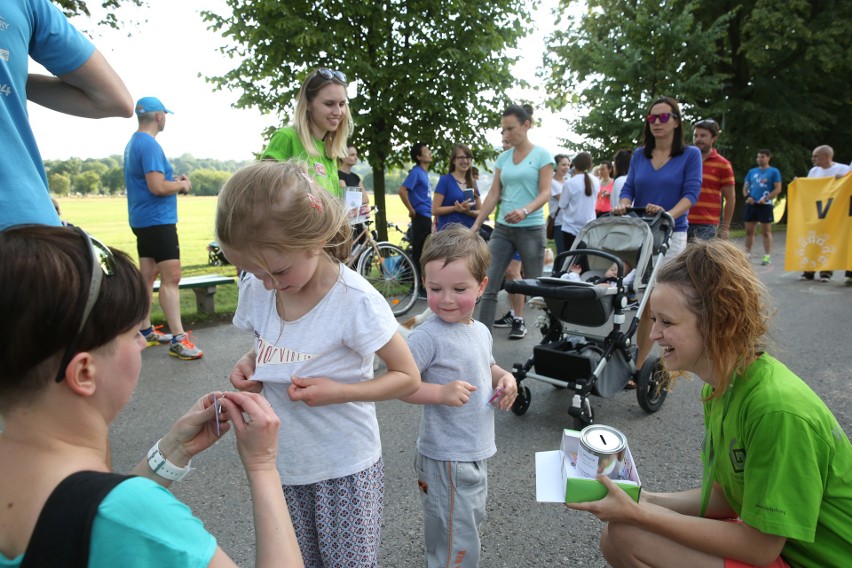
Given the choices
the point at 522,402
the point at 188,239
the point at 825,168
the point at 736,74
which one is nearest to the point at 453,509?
the point at 522,402

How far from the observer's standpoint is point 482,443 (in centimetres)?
202

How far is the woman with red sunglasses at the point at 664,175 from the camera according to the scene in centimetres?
440

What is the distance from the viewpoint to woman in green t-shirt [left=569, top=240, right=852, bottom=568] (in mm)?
1438

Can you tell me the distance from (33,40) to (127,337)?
1343 mm

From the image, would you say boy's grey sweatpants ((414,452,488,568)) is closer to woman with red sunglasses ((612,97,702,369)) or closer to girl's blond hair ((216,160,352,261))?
girl's blond hair ((216,160,352,261))

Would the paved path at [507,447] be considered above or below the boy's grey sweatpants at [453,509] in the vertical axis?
below

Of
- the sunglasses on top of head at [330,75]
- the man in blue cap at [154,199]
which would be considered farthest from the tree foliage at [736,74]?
the sunglasses on top of head at [330,75]

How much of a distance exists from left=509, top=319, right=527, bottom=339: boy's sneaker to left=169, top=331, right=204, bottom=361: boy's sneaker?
10.3 feet

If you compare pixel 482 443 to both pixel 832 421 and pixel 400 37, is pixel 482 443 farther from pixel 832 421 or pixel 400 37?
pixel 400 37

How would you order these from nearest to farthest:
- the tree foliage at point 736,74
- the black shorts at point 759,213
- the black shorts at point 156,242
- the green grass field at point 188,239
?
the black shorts at point 156,242, the green grass field at point 188,239, the black shorts at point 759,213, the tree foliage at point 736,74

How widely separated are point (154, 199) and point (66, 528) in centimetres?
453

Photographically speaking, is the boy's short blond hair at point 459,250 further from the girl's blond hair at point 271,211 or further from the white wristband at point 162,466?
the white wristband at point 162,466

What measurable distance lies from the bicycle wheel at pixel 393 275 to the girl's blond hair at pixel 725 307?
17.1 ft

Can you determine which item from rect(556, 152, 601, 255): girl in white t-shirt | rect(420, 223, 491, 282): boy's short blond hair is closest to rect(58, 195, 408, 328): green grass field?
rect(420, 223, 491, 282): boy's short blond hair
